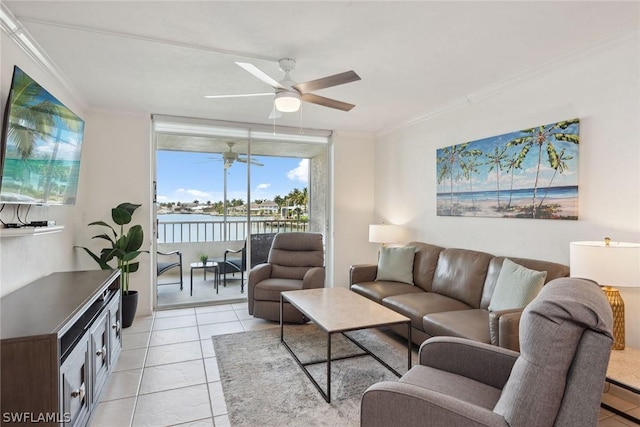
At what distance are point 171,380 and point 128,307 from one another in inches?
59.4

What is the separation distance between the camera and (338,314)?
270 cm

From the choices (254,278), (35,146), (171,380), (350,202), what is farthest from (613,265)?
(35,146)

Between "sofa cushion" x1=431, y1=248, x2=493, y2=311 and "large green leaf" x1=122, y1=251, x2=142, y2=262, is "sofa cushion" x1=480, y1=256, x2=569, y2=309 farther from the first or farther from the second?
"large green leaf" x1=122, y1=251, x2=142, y2=262

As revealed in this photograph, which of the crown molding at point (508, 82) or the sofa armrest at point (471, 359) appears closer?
the sofa armrest at point (471, 359)

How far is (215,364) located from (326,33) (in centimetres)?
272

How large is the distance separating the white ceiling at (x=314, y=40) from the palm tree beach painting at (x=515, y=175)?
587 mm

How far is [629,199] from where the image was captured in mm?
2359

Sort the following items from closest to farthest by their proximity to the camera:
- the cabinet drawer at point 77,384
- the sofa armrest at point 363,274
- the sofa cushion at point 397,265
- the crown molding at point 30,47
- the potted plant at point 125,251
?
the cabinet drawer at point 77,384 < the crown molding at point 30,47 < the potted plant at point 125,251 < the sofa cushion at point 397,265 < the sofa armrest at point 363,274

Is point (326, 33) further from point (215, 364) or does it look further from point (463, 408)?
point (215, 364)

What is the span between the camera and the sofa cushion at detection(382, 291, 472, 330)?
3008mm

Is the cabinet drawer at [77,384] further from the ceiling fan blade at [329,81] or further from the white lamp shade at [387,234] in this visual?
the white lamp shade at [387,234]

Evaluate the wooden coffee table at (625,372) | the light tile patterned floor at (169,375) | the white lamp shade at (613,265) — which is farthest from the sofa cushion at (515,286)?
the light tile patterned floor at (169,375)

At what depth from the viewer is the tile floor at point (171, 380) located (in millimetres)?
2162

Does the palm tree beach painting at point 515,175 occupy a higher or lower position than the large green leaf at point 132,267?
higher
